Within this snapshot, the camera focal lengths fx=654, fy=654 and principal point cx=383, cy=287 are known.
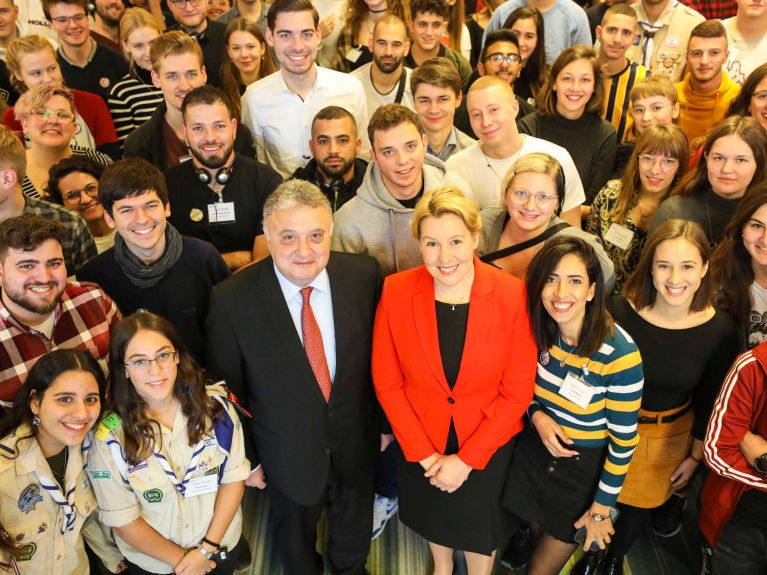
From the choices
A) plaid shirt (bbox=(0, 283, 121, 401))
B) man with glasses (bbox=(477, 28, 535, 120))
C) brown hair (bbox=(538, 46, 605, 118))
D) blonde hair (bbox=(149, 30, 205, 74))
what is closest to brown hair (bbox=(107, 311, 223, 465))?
plaid shirt (bbox=(0, 283, 121, 401))

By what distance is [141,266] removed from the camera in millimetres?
2736

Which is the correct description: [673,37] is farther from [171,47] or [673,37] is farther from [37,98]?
[37,98]

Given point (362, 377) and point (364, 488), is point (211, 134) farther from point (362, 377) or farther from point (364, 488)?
point (364, 488)

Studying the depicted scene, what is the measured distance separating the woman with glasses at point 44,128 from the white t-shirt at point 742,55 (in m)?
4.27

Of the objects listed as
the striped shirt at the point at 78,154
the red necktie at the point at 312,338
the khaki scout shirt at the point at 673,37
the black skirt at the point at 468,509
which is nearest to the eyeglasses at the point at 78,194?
the striped shirt at the point at 78,154

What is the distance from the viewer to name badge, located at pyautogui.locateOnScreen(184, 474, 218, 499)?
2496 mm

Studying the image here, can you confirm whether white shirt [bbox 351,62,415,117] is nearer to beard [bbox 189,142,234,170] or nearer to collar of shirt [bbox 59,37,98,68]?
beard [bbox 189,142,234,170]

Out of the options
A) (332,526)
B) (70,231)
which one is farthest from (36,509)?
(70,231)

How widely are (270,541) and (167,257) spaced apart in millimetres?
1550

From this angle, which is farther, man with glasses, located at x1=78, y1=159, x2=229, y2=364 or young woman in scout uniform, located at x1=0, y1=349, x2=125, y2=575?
man with glasses, located at x1=78, y1=159, x2=229, y2=364

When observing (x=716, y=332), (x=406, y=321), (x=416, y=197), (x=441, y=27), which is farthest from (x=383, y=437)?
(x=441, y=27)

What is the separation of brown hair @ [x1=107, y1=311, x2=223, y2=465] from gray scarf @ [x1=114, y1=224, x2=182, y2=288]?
0.33 meters

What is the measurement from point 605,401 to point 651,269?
0.58 meters

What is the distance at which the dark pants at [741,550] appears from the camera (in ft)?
8.29
